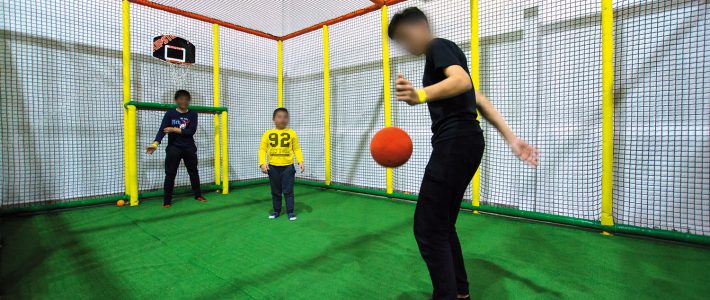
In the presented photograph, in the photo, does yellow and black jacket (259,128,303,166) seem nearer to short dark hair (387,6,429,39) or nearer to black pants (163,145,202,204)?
black pants (163,145,202,204)

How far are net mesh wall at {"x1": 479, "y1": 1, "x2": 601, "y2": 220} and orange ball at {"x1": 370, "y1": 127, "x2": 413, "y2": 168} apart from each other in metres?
3.17

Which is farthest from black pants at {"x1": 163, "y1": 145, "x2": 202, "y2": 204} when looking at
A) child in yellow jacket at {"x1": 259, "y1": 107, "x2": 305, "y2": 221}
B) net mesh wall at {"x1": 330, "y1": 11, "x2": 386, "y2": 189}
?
net mesh wall at {"x1": 330, "y1": 11, "x2": 386, "y2": 189}

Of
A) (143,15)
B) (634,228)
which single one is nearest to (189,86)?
(143,15)

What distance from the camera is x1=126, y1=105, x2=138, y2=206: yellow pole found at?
4.90 m

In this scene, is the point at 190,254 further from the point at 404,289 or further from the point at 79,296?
the point at 404,289

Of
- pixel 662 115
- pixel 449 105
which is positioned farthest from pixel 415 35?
pixel 662 115

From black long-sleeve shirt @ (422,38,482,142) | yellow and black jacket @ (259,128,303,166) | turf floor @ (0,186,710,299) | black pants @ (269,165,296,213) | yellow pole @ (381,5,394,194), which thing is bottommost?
turf floor @ (0,186,710,299)

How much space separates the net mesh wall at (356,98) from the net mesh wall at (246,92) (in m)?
1.63

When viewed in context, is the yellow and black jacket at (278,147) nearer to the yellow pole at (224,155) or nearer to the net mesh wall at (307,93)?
the yellow pole at (224,155)

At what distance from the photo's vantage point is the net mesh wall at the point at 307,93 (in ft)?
22.6

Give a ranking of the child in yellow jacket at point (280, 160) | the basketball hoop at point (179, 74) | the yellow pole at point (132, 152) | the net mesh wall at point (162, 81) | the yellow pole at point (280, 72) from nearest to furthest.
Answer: the child in yellow jacket at point (280, 160) → the yellow pole at point (132, 152) → the net mesh wall at point (162, 81) → the basketball hoop at point (179, 74) → the yellow pole at point (280, 72)

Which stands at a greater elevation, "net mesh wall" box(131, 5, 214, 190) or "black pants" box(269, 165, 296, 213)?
"net mesh wall" box(131, 5, 214, 190)

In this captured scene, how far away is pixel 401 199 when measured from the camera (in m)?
5.52

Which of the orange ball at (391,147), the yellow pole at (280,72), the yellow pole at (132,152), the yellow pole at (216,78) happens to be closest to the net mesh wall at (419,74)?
the yellow pole at (280,72)
